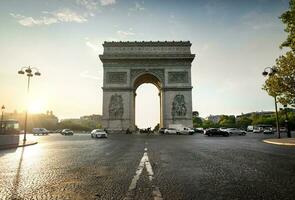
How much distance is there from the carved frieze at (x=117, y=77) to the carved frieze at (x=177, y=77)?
28.1 feet

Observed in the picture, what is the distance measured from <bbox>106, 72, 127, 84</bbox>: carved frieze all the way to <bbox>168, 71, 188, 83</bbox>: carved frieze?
8.55 meters

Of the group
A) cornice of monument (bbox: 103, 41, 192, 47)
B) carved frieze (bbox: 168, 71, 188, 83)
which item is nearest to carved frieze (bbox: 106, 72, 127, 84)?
cornice of monument (bbox: 103, 41, 192, 47)

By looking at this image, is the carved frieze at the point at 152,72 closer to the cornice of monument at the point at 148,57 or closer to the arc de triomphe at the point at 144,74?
the arc de triomphe at the point at 144,74

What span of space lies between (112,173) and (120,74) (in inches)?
1615

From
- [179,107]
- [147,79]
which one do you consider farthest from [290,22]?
[147,79]

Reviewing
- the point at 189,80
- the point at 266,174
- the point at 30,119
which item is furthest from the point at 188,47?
the point at 30,119

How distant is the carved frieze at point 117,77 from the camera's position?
45.9m

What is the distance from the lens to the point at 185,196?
12.2ft

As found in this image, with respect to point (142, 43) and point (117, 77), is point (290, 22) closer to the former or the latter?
point (142, 43)

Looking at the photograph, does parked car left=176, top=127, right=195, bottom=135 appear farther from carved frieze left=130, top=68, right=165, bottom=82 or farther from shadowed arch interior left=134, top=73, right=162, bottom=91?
shadowed arch interior left=134, top=73, right=162, bottom=91

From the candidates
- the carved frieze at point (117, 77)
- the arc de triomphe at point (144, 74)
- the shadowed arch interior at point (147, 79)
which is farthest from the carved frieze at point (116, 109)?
the shadowed arch interior at point (147, 79)

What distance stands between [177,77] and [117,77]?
11.4m

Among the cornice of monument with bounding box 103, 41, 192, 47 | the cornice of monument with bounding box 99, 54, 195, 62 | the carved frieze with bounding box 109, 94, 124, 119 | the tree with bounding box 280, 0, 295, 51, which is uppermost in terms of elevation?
the cornice of monument with bounding box 103, 41, 192, 47

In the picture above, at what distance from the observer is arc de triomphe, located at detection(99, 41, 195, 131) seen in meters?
44.7
